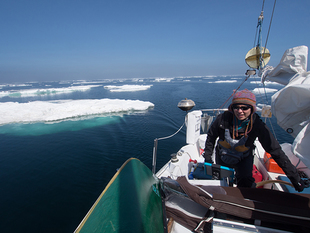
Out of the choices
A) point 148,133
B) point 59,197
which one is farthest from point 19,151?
point 148,133

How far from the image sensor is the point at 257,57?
13.3 ft

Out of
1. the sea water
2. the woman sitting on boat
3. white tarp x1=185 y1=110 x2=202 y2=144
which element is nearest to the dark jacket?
the woman sitting on boat

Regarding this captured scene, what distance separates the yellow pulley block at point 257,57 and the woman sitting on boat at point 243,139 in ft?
8.01

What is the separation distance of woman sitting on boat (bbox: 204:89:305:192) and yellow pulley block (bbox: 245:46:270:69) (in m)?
2.44

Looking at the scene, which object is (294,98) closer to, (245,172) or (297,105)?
(297,105)

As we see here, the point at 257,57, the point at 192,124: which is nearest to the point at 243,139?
the point at 192,124

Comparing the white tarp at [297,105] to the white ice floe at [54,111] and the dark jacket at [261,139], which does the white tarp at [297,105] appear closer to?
the dark jacket at [261,139]

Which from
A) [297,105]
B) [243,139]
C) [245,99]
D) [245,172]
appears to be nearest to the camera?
[297,105]

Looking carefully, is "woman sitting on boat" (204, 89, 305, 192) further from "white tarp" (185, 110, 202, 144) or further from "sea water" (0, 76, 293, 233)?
"white tarp" (185, 110, 202, 144)

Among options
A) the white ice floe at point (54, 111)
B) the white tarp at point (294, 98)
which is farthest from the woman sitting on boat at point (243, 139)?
the white ice floe at point (54, 111)

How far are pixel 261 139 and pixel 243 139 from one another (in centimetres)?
25

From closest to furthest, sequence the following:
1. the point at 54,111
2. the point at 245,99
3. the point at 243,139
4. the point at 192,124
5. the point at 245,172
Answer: the point at 245,99
the point at 243,139
the point at 245,172
the point at 192,124
the point at 54,111

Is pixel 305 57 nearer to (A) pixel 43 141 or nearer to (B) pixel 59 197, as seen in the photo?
(B) pixel 59 197

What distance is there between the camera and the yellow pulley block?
3896mm
